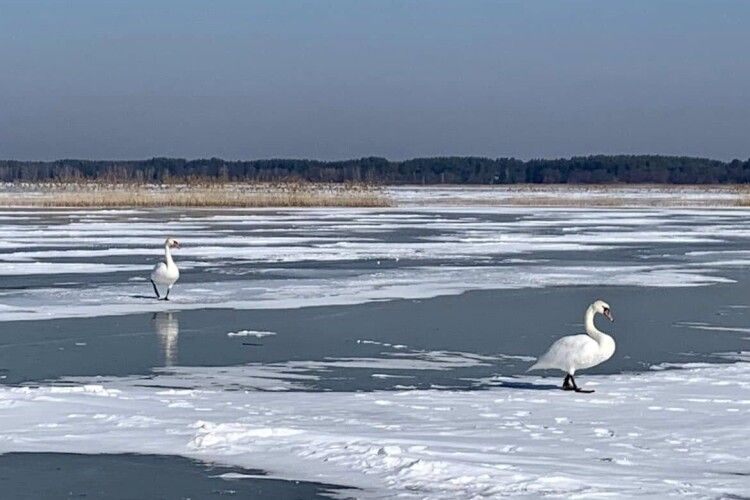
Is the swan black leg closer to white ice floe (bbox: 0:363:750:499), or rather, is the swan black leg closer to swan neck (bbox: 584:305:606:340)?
white ice floe (bbox: 0:363:750:499)

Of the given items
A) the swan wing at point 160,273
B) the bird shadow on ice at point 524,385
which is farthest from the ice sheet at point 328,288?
the bird shadow on ice at point 524,385

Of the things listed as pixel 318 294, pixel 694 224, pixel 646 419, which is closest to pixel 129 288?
pixel 318 294

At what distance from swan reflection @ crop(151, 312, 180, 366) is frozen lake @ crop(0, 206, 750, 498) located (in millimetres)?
26

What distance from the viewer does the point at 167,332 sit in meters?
11.9

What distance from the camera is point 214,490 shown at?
5.98m

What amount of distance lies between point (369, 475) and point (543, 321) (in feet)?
22.0

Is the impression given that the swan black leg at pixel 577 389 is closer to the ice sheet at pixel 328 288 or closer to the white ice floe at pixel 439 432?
the white ice floe at pixel 439 432

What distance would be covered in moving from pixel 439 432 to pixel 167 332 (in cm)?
510

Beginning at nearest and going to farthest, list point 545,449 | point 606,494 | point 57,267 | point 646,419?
point 606,494 < point 545,449 < point 646,419 < point 57,267

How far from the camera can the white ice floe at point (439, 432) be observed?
6141 mm

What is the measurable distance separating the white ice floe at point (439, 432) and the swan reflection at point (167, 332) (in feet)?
3.88

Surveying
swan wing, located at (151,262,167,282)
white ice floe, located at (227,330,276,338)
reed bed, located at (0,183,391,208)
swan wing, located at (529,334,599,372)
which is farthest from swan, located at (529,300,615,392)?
reed bed, located at (0,183,391,208)

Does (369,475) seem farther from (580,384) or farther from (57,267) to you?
(57,267)

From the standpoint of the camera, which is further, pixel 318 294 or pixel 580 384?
pixel 318 294
